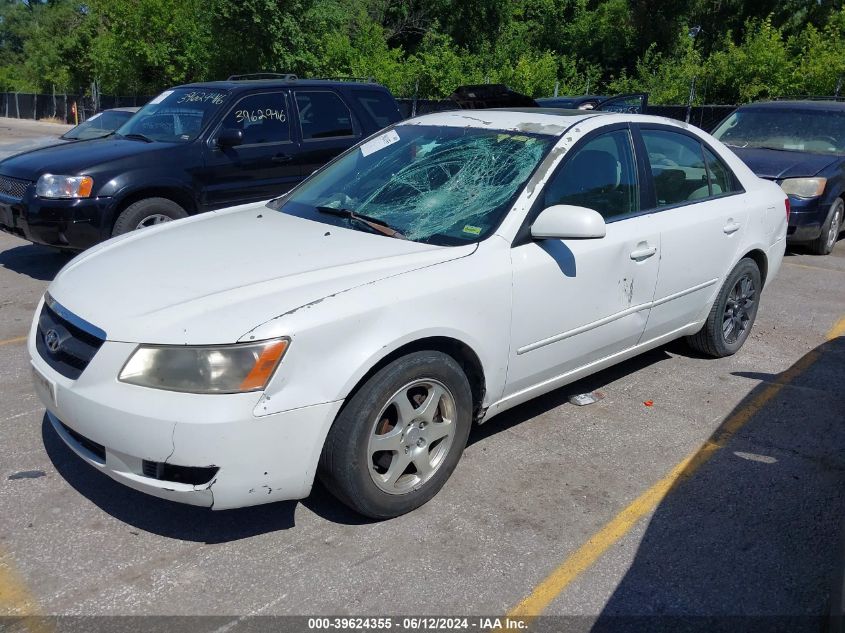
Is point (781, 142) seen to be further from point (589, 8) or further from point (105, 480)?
point (589, 8)

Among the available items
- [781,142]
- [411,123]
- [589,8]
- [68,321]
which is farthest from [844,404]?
[589,8]

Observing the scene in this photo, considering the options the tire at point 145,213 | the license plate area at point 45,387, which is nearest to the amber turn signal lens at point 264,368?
the license plate area at point 45,387

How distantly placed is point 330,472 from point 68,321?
1244 mm

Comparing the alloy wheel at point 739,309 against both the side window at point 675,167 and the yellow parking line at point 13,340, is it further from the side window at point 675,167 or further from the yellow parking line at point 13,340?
the yellow parking line at point 13,340

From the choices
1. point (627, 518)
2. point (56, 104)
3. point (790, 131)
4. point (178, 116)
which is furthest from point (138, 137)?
point (56, 104)

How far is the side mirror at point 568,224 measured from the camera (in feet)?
11.3

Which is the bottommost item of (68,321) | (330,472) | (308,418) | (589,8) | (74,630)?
(74,630)

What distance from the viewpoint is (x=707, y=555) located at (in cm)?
313

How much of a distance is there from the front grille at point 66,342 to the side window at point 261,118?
440 centimetres

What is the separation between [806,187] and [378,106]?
16.0 feet

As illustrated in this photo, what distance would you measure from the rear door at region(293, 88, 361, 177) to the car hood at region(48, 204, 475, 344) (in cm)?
388

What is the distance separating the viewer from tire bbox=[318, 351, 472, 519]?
2.99m

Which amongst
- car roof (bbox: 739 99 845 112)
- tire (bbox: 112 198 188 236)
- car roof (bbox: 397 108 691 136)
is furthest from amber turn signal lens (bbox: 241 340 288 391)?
car roof (bbox: 739 99 845 112)

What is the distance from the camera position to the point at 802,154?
904cm
